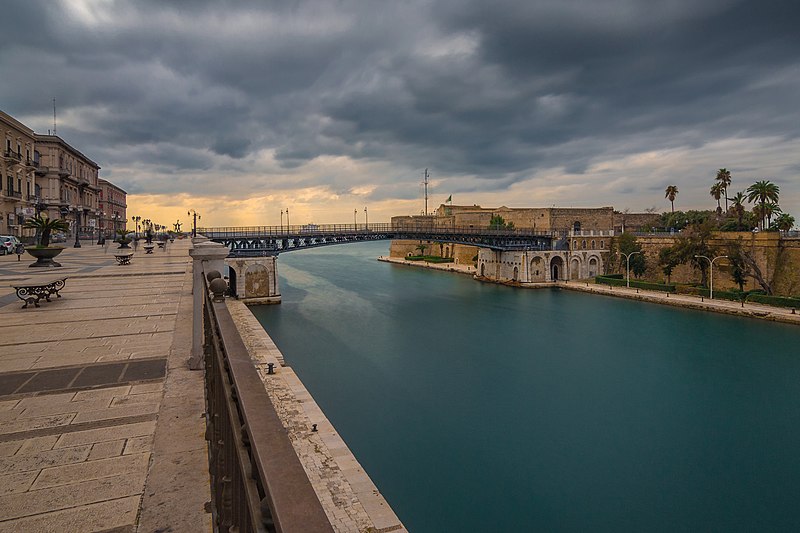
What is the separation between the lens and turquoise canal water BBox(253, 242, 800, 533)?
10844mm

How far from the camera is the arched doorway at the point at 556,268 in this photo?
49.7 m

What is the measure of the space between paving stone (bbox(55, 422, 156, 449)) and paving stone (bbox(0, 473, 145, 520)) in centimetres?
70

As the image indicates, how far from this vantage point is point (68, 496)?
3283mm

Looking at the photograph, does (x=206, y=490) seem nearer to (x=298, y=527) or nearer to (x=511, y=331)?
(x=298, y=527)

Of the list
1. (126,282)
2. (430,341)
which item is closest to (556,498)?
(126,282)

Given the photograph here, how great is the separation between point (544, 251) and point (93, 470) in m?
A: 49.0

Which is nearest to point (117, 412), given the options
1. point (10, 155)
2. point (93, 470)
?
point (93, 470)

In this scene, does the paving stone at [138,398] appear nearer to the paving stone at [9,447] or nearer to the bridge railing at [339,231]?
the paving stone at [9,447]

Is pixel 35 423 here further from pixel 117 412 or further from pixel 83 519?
pixel 83 519

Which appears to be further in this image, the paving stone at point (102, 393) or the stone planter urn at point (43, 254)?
the stone planter urn at point (43, 254)

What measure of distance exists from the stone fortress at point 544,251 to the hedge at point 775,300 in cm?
1849

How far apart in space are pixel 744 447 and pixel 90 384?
1647 cm

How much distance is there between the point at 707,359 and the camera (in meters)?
22.6

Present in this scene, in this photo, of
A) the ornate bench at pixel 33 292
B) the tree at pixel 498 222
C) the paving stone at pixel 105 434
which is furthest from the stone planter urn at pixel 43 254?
the tree at pixel 498 222
